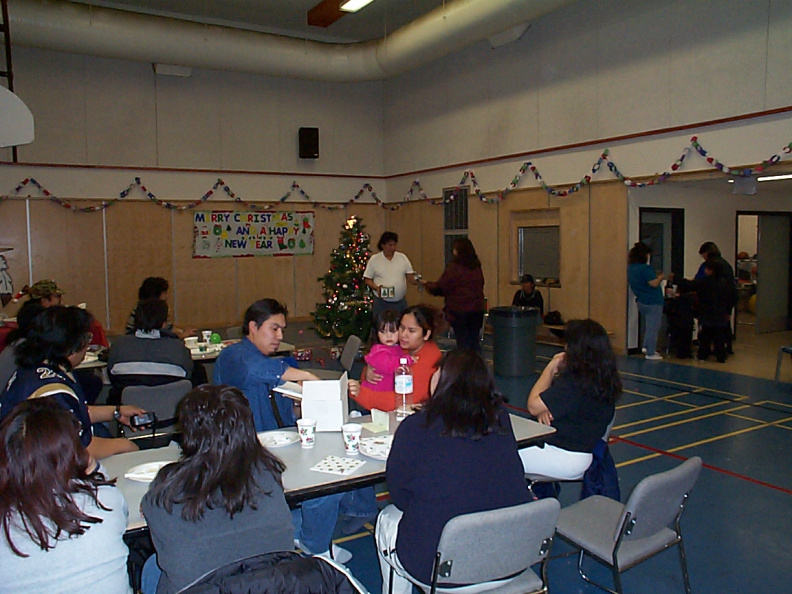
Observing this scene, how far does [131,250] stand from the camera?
12.2 metres

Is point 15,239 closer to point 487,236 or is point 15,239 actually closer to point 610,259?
point 487,236

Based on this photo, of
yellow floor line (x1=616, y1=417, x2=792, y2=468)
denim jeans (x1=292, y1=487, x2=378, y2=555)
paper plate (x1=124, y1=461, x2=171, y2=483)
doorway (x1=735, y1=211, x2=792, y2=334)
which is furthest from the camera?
doorway (x1=735, y1=211, x2=792, y2=334)

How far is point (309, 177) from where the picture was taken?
541 inches

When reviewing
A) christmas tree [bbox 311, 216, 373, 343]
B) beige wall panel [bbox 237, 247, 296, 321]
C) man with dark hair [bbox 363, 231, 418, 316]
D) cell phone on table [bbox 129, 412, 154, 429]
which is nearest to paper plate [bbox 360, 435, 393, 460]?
cell phone on table [bbox 129, 412, 154, 429]

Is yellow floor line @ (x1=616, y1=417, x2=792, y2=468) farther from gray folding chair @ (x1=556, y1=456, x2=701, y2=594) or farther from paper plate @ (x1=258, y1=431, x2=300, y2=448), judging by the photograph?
paper plate @ (x1=258, y1=431, x2=300, y2=448)

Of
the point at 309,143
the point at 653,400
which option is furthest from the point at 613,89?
the point at 309,143

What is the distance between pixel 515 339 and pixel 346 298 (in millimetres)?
2888

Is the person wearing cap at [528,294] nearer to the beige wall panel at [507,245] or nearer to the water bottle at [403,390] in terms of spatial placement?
the beige wall panel at [507,245]

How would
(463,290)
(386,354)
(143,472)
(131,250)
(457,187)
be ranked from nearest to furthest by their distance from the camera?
(143,472) < (386,354) < (463,290) < (131,250) < (457,187)

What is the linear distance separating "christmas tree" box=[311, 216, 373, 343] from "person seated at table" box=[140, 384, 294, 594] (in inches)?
304

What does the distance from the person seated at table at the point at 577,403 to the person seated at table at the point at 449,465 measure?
916 mm

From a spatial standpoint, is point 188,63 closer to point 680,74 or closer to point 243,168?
point 243,168

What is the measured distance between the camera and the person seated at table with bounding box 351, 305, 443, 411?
12.8 feet

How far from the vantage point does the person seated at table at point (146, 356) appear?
4809mm
